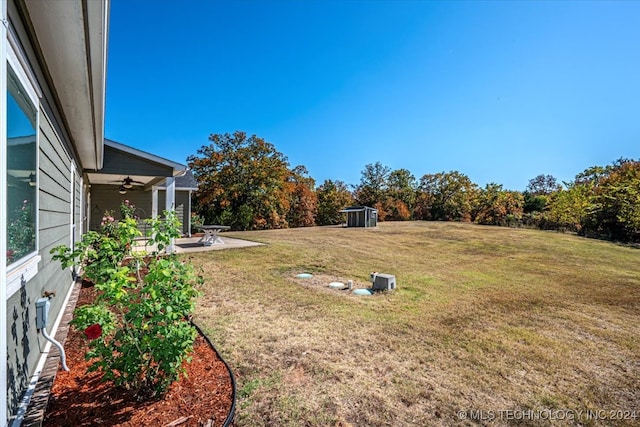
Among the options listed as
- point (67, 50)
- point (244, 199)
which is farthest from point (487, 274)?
point (244, 199)

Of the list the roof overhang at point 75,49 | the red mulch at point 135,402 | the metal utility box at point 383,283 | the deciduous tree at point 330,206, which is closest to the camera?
the roof overhang at point 75,49

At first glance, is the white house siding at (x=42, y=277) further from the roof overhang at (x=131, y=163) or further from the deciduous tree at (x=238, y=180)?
the deciduous tree at (x=238, y=180)

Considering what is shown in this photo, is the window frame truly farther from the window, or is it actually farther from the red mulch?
the red mulch

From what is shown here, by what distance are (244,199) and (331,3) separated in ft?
43.7

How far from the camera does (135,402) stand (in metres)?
2.17

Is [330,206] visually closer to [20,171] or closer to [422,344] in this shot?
[422,344]

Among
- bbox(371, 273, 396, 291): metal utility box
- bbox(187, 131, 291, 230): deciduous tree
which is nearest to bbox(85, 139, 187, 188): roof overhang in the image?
bbox(371, 273, 396, 291): metal utility box

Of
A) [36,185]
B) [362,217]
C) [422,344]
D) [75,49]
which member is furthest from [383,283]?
[362,217]

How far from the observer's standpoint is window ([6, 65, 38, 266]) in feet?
5.48

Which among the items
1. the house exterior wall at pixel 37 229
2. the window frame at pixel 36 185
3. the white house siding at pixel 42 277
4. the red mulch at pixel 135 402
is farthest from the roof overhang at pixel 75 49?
the red mulch at pixel 135 402

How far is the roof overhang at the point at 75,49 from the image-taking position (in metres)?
1.80

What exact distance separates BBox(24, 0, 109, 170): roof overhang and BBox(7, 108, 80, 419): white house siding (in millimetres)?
412

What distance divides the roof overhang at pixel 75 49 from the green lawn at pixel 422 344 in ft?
9.73

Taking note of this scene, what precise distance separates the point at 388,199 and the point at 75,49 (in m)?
29.8
